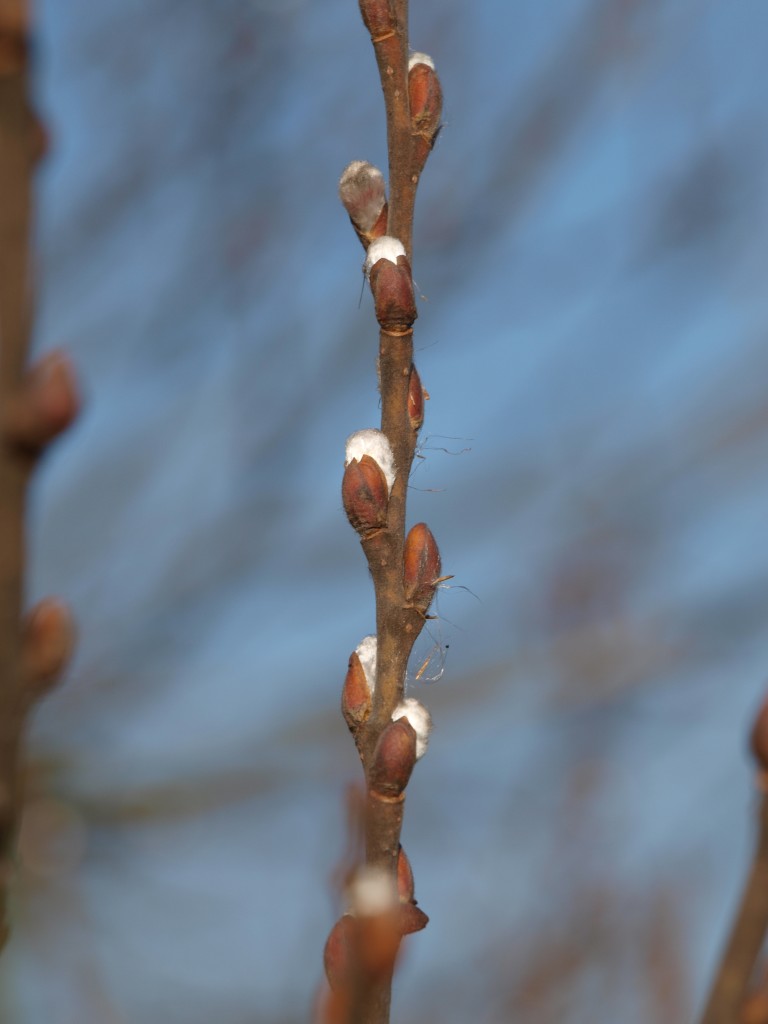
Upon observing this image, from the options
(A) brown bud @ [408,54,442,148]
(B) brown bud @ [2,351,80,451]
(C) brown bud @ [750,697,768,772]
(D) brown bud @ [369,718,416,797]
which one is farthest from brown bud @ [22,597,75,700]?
(A) brown bud @ [408,54,442,148]

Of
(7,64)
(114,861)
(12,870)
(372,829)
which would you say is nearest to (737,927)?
(372,829)

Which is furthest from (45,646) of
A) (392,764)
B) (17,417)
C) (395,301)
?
(395,301)

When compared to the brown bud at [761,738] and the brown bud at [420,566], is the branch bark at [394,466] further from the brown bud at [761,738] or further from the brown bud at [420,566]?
A: the brown bud at [761,738]

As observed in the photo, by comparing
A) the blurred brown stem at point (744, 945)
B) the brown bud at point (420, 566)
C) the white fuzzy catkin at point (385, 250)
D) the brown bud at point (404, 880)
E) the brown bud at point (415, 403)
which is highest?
the white fuzzy catkin at point (385, 250)

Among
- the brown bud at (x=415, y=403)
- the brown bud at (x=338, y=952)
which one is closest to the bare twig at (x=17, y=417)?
the brown bud at (x=338, y=952)

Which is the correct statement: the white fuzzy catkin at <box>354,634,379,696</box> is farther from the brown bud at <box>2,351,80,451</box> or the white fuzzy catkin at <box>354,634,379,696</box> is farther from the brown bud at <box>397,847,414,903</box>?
the brown bud at <box>2,351,80,451</box>
